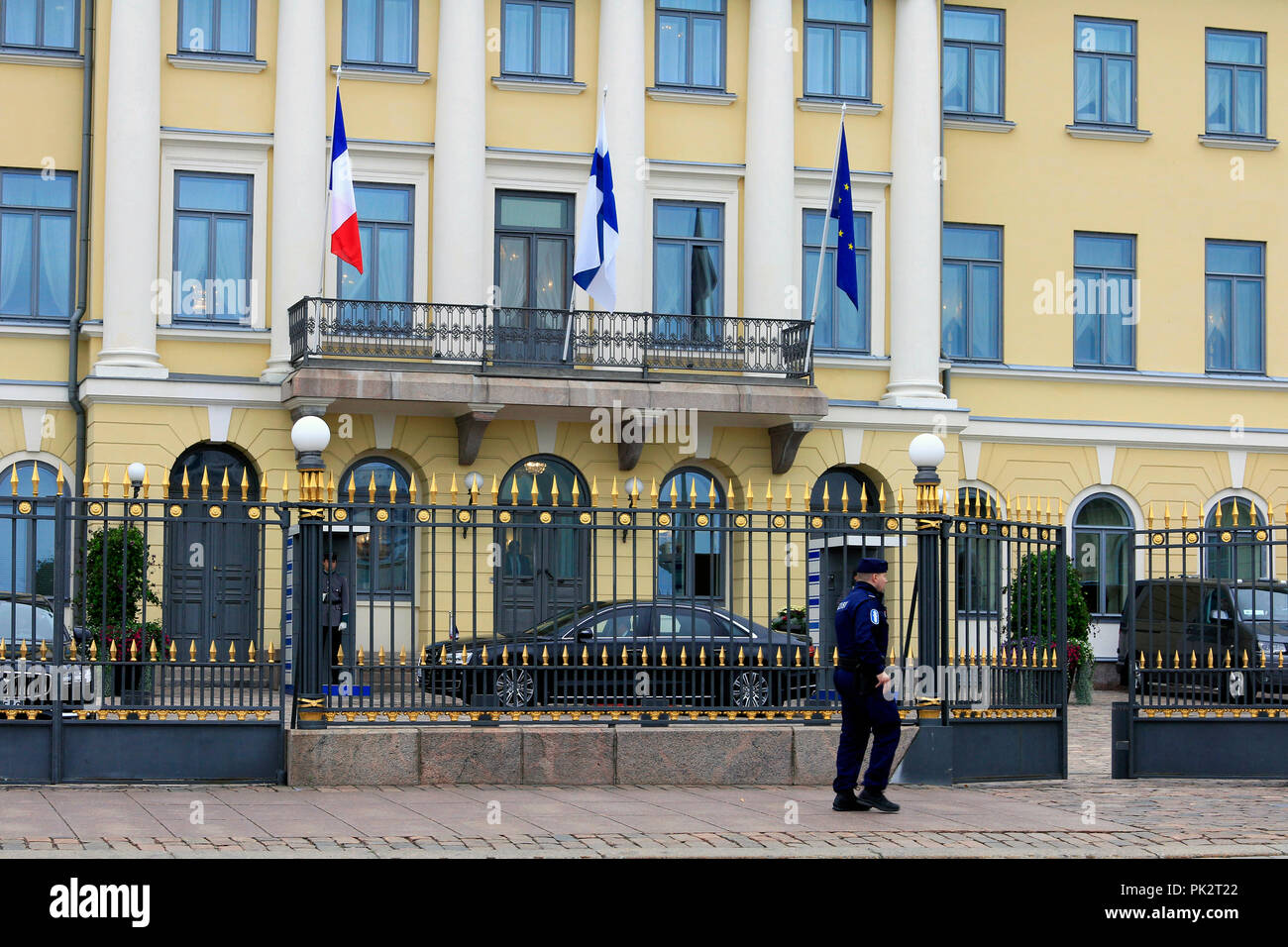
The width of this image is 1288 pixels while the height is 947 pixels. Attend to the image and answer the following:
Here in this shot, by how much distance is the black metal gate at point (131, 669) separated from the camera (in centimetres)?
1464

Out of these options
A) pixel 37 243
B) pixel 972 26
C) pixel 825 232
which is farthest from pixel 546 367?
pixel 972 26

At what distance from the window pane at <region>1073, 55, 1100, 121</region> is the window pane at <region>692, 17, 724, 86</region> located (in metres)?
7.22

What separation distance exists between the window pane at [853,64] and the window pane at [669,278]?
4.33 metres

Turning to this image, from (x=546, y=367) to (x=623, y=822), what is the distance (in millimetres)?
18393

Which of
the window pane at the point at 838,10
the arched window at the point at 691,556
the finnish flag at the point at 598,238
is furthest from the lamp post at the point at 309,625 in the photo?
the window pane at the point at 838,10

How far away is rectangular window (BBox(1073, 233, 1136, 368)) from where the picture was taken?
1389 inches

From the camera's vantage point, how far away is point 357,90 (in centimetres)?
3133

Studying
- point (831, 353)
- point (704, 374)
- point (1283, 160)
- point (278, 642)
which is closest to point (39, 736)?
point (278, 642)

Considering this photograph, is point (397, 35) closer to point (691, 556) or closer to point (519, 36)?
point (519, 36)

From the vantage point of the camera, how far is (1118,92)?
35531mm

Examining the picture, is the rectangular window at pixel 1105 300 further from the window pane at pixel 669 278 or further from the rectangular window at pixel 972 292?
the window pane at pixel 669 278
